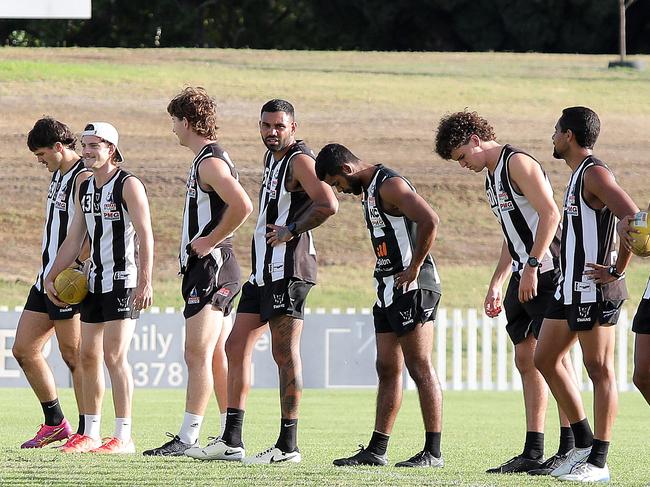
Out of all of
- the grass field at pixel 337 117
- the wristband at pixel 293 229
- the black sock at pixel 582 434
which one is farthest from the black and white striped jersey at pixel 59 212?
the grass field at pixel 337 117

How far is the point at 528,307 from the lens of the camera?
820 centimetres

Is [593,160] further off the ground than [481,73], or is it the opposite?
[481,73]

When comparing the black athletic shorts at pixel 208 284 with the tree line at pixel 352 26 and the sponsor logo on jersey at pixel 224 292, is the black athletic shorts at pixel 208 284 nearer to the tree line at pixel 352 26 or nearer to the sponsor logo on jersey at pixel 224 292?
the sponsor logo on jersey at pixel 224 292

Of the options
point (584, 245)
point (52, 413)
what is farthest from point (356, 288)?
point (584, 245)

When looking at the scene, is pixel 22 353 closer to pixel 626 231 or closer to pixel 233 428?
pixel 233 428

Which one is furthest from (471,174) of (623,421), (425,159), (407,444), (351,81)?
(407,444)

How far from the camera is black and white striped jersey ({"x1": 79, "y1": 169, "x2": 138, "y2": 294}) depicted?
28.9 feet

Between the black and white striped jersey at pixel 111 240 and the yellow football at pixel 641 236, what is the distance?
320 centimetres

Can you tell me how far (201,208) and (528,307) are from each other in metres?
2.04

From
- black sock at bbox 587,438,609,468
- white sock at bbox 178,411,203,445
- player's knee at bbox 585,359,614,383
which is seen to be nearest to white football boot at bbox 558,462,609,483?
black sock at bbox 587,438,609,468

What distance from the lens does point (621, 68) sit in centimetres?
4512

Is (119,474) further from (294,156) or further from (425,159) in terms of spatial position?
(425,159)

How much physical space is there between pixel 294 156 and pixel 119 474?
7.00 feet

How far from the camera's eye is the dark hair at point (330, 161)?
8148mm
